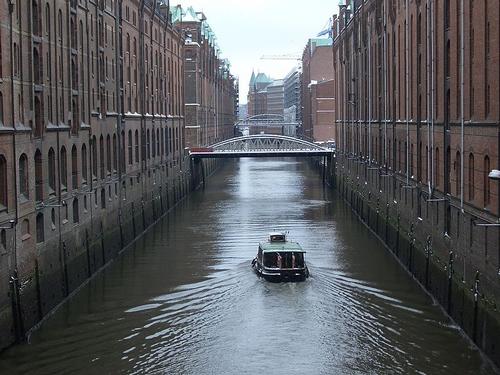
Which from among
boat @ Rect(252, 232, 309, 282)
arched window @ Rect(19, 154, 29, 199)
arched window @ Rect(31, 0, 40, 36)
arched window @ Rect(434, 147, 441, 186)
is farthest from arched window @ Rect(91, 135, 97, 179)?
arched window @ Rect(434, 147, 441, 186)

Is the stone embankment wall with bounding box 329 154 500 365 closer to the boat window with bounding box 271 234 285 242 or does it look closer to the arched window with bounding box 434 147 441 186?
the arched window with bounding box 434 147 441 186

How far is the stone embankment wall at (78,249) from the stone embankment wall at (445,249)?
13.2m

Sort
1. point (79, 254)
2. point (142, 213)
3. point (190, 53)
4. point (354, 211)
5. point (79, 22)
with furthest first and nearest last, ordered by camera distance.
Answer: point (190, 53) → point (354, 211) → point (142, 213) → point (79, 22) → point (79, 254)

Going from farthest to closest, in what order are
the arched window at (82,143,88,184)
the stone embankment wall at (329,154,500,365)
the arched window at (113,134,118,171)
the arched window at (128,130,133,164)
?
the arched window at (128,130,133,164)
the arched window at (113,134,118,171)
the arched window at (82,143,88,184)
the stone embankment wall at (329,154,500,365)

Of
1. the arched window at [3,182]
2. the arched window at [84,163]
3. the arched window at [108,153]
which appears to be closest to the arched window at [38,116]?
the arched window at [3,182]

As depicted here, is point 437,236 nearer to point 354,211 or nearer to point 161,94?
point 354,211

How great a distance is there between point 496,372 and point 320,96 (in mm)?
97385

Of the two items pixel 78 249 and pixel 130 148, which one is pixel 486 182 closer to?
pixel 78 249

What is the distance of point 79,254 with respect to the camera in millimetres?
34562

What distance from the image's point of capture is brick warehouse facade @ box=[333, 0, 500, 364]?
2472 centimetres

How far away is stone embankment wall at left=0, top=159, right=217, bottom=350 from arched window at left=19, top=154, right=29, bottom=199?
1988 millimetres

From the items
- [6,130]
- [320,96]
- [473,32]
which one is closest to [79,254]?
[6,130]

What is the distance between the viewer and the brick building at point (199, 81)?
93.6 meters

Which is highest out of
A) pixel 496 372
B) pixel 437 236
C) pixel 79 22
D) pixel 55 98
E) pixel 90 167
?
pixel 79 22
